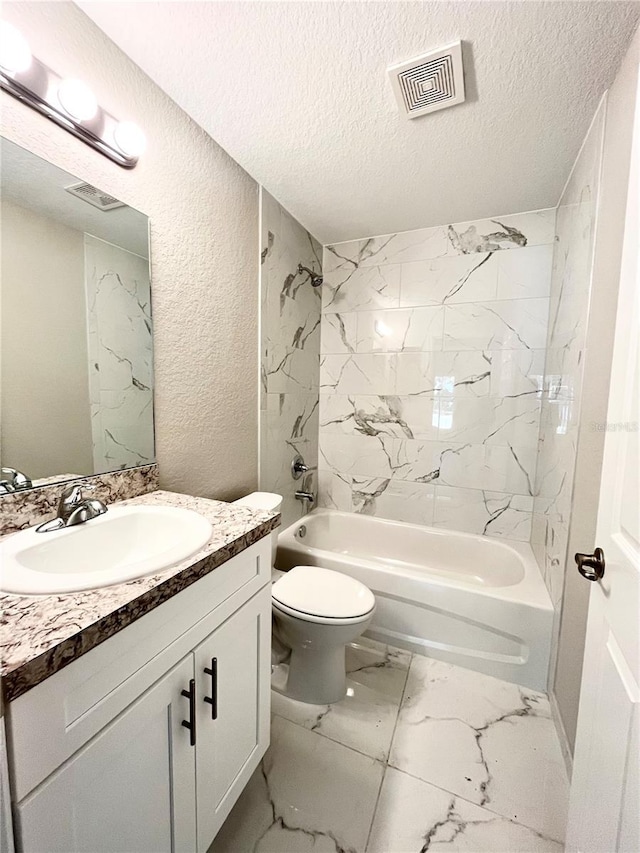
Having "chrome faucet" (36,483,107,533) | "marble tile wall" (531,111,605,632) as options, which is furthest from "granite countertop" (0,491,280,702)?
"marble tile wall" (531,111,605,632)

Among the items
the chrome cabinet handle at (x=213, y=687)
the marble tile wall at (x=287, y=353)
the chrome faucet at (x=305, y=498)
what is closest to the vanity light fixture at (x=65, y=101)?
the marble tile wall at (x=287, y=353)

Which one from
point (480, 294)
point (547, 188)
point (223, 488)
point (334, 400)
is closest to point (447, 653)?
point (223, 488)

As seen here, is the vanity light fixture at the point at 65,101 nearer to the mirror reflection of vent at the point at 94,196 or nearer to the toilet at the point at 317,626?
the mirror reflection of vent at the point at 94,196

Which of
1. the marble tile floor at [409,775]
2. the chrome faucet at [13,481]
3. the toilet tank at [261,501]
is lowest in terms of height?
the marble tile floor at [409,775]

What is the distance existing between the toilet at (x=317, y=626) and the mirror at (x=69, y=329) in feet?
1.95

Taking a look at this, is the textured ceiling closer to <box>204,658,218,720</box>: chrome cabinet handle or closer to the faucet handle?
the faucet handle

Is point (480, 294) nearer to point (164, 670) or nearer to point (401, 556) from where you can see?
point (401, 556)

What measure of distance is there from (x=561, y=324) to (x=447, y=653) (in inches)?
67.3

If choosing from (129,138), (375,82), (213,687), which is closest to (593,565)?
(213,687)

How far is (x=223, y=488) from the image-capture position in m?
1.61

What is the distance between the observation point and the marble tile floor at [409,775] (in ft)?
3.29

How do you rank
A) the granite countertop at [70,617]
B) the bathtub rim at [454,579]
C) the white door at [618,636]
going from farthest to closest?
the bathtub rim at [454,579] < the white door at [618,636] < the granite countertop at [70,617]

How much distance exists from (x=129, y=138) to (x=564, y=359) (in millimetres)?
1892

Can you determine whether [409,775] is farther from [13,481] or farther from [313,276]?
[313,276]
